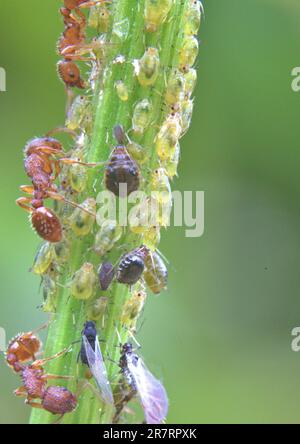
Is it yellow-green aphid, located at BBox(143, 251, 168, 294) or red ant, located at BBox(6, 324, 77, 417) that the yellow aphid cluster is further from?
red ant, located at BBox(6, 324, 77, 417)

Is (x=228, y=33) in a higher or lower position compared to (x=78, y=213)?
higher

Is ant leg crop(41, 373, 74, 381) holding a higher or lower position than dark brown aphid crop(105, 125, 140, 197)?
lower

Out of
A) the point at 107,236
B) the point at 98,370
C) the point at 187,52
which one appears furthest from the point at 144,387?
the point at 187,52

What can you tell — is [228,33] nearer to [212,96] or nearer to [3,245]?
[212,96]

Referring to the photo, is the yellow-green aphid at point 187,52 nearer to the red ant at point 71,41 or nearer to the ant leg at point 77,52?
the ant leg at point 77,52

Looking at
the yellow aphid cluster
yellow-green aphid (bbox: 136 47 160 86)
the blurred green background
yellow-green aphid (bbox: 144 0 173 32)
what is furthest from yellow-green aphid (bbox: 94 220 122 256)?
the blurred green background

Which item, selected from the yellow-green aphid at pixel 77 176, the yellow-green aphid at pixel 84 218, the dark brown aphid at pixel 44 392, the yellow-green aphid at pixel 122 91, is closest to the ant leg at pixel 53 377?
the dark brown aphid at pixel 44 392
